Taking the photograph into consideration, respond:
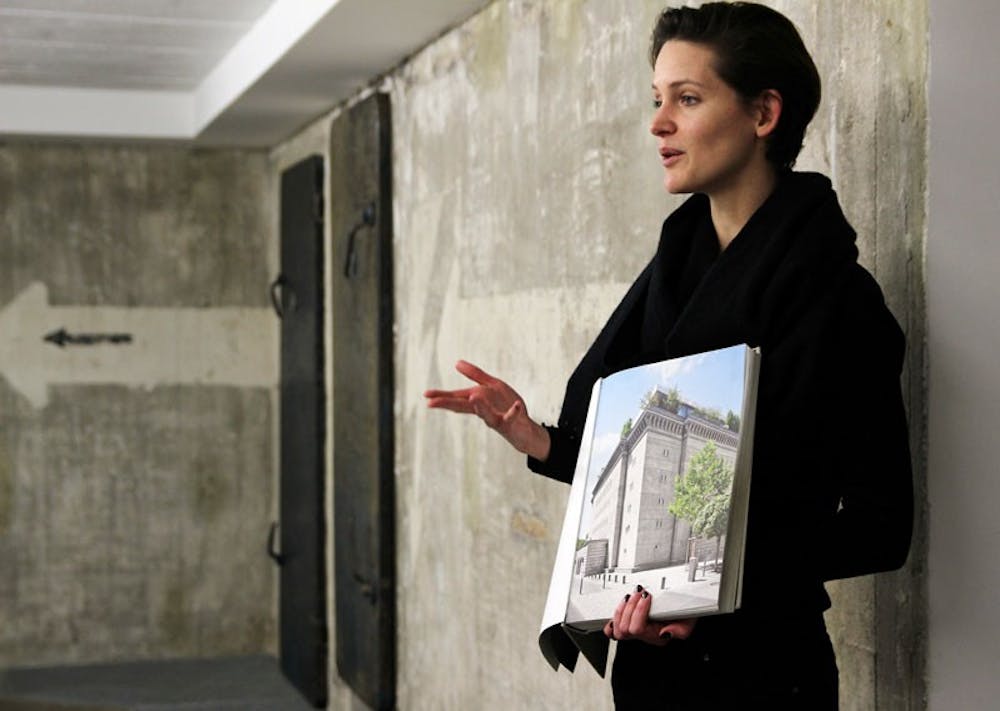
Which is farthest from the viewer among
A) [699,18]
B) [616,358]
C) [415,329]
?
[415,329]

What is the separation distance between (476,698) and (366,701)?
1.02 meters

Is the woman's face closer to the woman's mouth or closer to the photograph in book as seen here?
the woman's mouth

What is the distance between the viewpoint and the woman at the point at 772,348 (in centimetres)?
176

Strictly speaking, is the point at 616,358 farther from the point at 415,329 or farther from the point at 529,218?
the point at 415,329

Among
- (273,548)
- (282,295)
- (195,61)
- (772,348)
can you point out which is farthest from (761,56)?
(273,548)

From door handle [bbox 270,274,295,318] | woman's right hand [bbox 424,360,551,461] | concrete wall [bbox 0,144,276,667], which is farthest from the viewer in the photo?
concrete wall [bbox 0,144,276,667]

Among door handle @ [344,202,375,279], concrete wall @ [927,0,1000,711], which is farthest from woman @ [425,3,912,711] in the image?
door handle @ [344,202,375,279]

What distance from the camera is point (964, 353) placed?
192cm

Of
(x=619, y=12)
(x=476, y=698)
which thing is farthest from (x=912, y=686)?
(x=476, y=698)

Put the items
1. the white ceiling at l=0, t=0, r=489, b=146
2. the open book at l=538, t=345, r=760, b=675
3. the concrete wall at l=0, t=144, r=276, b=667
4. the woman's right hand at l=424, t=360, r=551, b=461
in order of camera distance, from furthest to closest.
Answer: the concrete wall at l=0, t=144, r=276, b=667 → the white ceiling at l=0, t=0, r=489, b=146 → the woman's right hand at l=424, t=360, r=551, b=461 → the open book at l=538, t=345, r=760, b=675

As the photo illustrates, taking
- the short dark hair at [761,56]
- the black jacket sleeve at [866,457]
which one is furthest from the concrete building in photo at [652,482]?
the short dark hair at [761,56]

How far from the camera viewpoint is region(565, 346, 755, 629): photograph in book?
1.70m

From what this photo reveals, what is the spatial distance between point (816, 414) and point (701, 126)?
390 mm

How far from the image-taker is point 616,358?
2.01m
